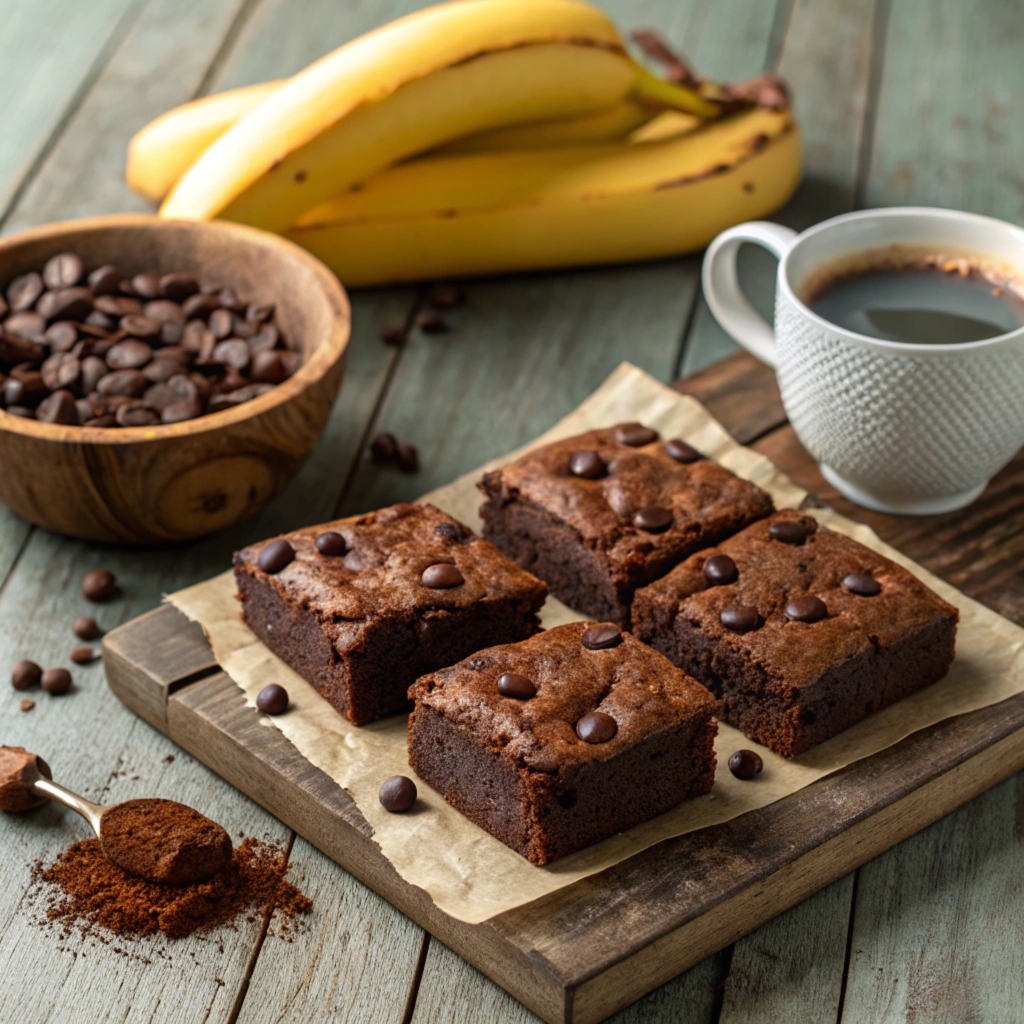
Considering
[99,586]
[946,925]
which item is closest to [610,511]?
[946,925]

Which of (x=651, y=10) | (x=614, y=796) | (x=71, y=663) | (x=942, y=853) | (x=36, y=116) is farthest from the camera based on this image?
(x=651, y=10)

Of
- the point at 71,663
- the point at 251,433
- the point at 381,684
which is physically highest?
the point at 251,433

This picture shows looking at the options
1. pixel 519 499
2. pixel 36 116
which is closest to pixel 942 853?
pixel 519 499

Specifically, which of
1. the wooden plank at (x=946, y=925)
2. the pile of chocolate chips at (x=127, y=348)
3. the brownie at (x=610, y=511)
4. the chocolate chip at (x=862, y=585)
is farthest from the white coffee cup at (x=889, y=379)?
the pile of chocolate chips at (x=127, y=348)

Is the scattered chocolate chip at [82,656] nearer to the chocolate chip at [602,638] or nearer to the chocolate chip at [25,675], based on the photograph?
the chocolate chip at [25,675]

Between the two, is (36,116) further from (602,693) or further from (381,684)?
(602,693)

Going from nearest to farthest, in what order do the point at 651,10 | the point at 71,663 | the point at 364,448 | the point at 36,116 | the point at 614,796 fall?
1. the point at 614,796
2. the point at 71,663
3. the point at 364,448
4. the point at 36,116
5. the point at 651,10

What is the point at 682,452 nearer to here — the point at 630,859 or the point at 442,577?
the point at 442,577

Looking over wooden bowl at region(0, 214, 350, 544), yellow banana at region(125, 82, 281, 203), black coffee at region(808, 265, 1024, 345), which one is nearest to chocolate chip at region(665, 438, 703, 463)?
black coffee at region(808, 265, 1024, 345)
